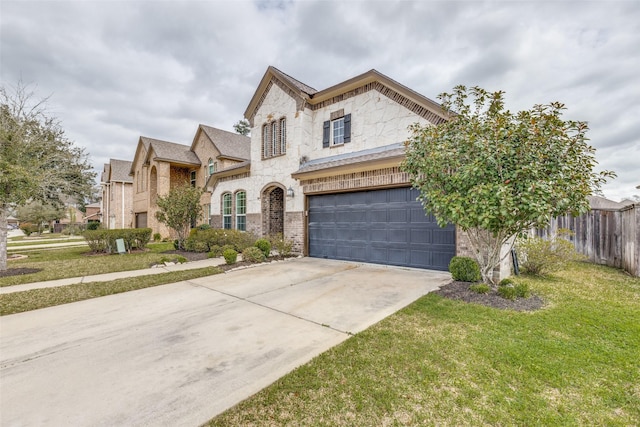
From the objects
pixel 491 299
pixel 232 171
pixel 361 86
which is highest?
pixel 361 86

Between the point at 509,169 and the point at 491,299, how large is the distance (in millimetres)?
2561

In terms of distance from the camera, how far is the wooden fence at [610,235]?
7.67m

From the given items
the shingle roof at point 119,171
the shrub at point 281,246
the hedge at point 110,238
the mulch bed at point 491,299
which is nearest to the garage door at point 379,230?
the shrub at point 281,246

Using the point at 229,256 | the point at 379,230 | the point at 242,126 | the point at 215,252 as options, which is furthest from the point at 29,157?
the point at 242,126

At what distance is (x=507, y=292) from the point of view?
533 cm

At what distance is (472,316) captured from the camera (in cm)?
456

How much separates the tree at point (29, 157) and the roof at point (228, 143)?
9072 mm

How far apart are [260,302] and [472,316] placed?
393 cm

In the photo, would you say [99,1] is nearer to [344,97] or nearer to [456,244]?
[344,97]

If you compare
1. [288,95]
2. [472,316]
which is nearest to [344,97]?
[288,95]

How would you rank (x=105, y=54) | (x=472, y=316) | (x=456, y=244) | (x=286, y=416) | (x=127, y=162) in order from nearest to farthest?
(x=286, y=416) < (x=472, y=316) < (x=456, y=244) < (x=105, y=54) < (x=127, y=162)

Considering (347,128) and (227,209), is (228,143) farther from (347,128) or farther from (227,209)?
(347,128)

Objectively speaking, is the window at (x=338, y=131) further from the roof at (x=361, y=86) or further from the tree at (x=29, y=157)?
the tree at (x=29, y=157)

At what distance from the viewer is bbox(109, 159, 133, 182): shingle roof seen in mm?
29478
